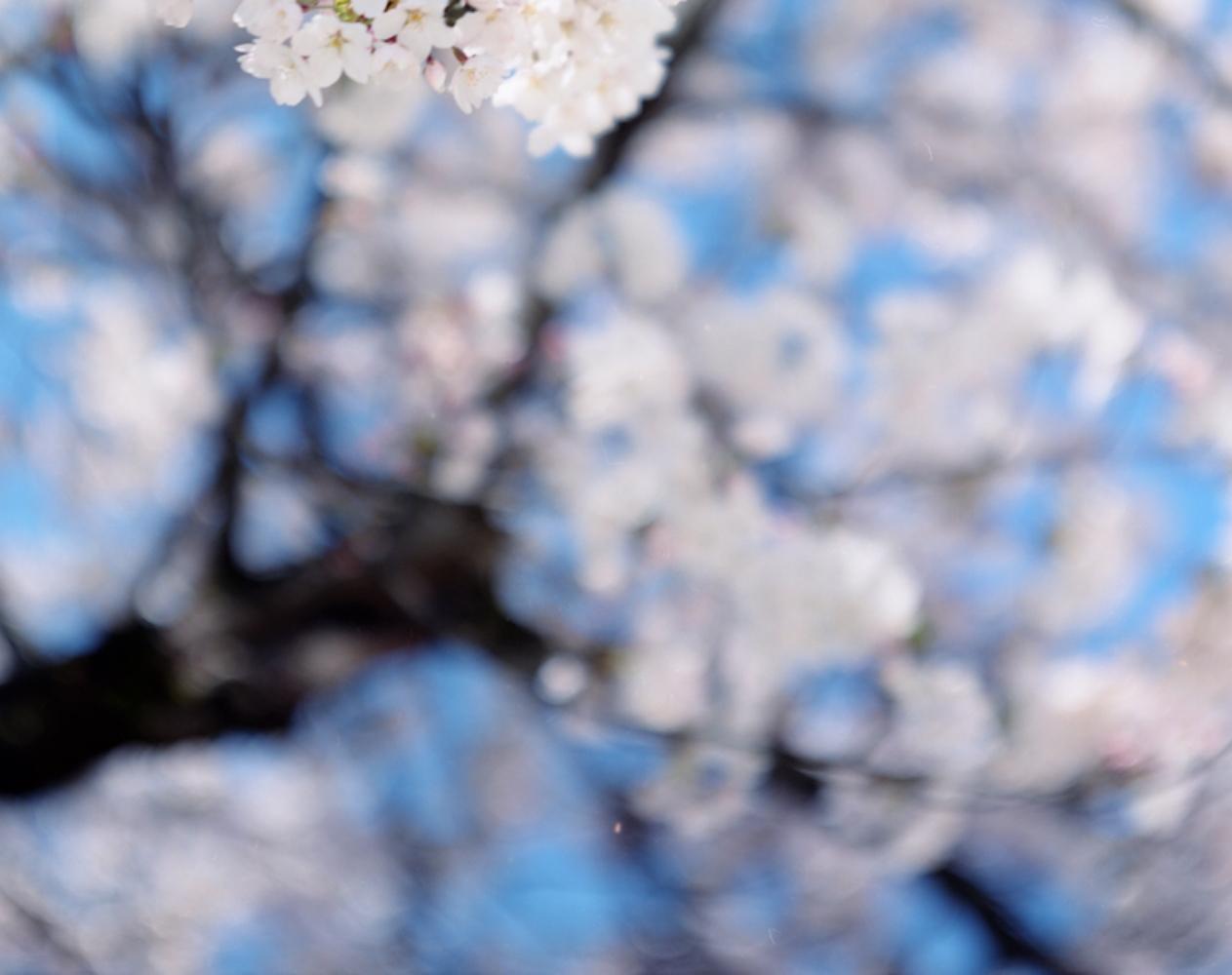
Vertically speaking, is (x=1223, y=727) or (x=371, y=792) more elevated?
(x=1223, y=727)

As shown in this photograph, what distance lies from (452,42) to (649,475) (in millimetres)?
917

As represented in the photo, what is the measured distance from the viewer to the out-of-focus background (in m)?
1.32

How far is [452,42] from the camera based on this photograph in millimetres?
463

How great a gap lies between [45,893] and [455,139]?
1088 mm

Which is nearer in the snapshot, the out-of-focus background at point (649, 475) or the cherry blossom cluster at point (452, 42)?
the cherry blossom cluster at point (452, 42)

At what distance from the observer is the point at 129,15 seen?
50.3 inches

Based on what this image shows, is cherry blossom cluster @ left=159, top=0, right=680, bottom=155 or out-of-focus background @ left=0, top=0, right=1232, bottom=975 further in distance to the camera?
out-of-focus background @ left=0, top=0, right=1232, bottom=975

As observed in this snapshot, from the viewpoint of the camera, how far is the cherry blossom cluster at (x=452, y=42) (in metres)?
0.46

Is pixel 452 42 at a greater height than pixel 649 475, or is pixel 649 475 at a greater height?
pixel 452 42

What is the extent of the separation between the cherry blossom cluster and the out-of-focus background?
0.83m

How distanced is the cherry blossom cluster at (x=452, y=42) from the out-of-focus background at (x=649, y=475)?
831 mm

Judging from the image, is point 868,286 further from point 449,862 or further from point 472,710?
point 449,862

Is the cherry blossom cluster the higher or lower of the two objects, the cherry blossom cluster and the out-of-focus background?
the higher

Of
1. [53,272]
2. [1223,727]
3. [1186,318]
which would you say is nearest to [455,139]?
[53,272]
